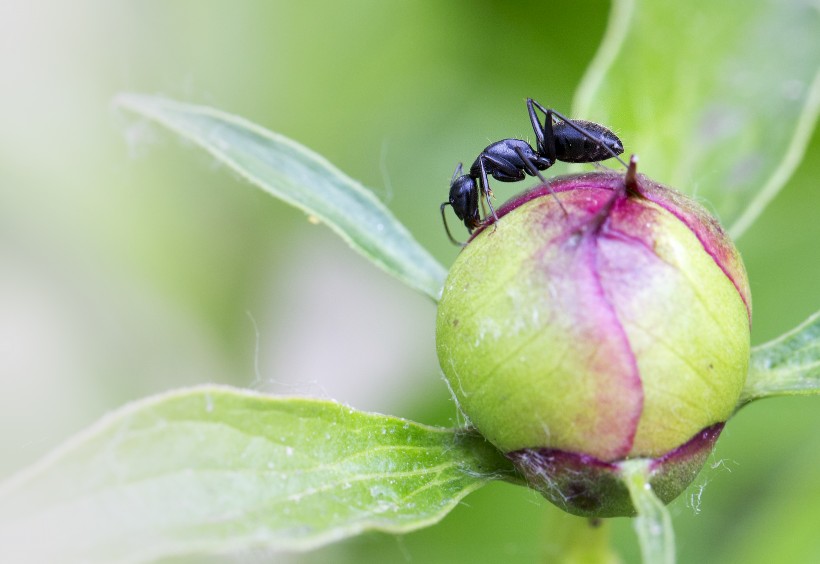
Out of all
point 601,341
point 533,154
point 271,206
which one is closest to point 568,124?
point 533,154

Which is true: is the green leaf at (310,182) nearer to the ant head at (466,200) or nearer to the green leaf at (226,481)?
the ant head at (466,200)

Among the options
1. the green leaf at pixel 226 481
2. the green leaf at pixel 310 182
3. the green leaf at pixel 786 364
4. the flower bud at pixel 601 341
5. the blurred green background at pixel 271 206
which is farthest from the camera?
the blurred green background at pixel 271 206

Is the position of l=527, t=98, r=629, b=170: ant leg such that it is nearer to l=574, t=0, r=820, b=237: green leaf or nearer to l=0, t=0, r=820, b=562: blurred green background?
l=574, t=0, r=820, b=237: green leaf

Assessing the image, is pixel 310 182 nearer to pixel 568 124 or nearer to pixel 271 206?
pixel 568 124

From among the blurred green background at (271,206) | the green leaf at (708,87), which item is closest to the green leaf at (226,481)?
the green leaf at (708,87)

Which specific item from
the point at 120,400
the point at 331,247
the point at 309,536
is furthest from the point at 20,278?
the point at 309,536

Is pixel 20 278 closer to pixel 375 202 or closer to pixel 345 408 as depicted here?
pixel 375 202
